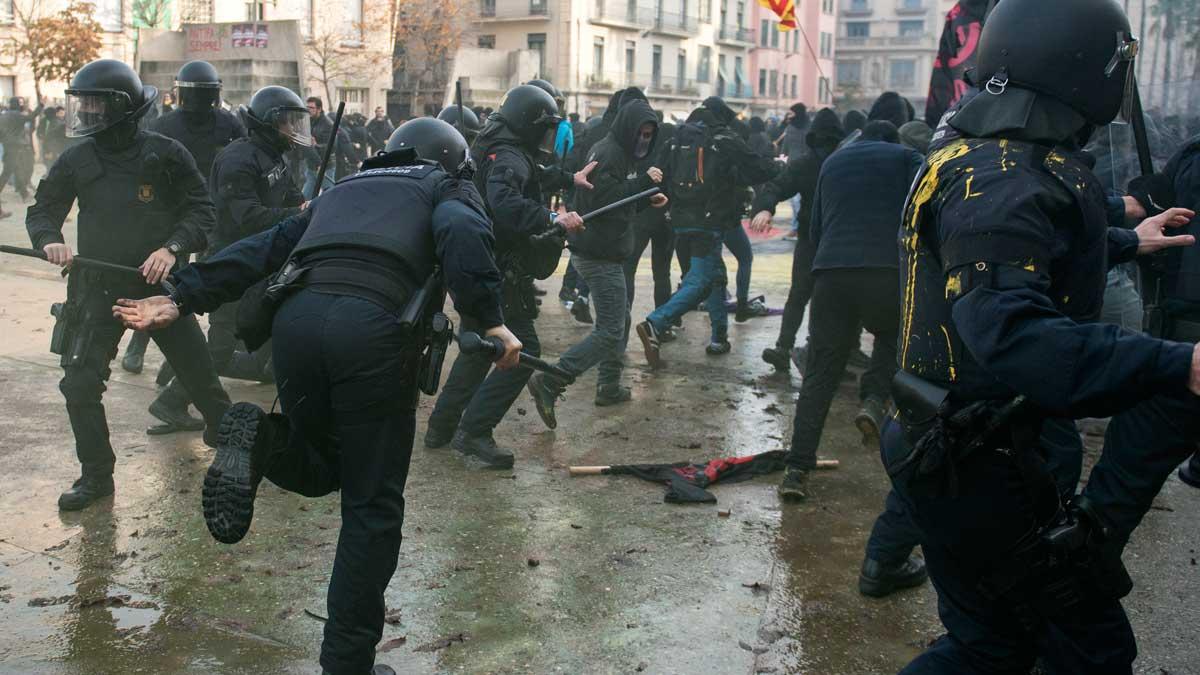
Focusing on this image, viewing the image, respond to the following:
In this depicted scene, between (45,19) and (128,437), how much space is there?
24.5 metres

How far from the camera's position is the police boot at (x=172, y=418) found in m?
6.35

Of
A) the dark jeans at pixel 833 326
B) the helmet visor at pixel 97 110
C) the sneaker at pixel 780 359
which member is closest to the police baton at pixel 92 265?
the helmet visor at pixel 97 110

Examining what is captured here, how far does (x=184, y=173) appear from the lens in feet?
18.1

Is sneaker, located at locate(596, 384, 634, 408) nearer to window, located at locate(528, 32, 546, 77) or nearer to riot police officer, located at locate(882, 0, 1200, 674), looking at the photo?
riot police officer, located at locate(882, 0, 1200, 674)

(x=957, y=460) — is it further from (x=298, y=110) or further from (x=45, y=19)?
(x=45, y=19)

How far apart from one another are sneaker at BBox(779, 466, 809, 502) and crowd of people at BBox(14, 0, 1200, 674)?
0.06ft

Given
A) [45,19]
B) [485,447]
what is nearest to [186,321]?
[485,447]

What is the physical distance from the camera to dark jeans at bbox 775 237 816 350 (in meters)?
8.08

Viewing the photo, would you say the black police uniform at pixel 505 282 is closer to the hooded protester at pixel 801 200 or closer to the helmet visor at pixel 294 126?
the helmet visor at pixel 294 126

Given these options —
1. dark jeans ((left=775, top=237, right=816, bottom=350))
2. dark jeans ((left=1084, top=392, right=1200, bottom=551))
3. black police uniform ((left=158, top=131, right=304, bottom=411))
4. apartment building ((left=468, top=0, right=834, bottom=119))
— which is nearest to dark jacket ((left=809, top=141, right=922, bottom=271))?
Answer: dark jeans ((left=1084, top=392, right=1200, bottom=551))

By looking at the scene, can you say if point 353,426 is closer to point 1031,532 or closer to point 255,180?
point 1031,532

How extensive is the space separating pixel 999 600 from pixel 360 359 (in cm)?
186

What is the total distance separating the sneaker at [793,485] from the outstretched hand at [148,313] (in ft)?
9.71

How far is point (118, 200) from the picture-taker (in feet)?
17.5
